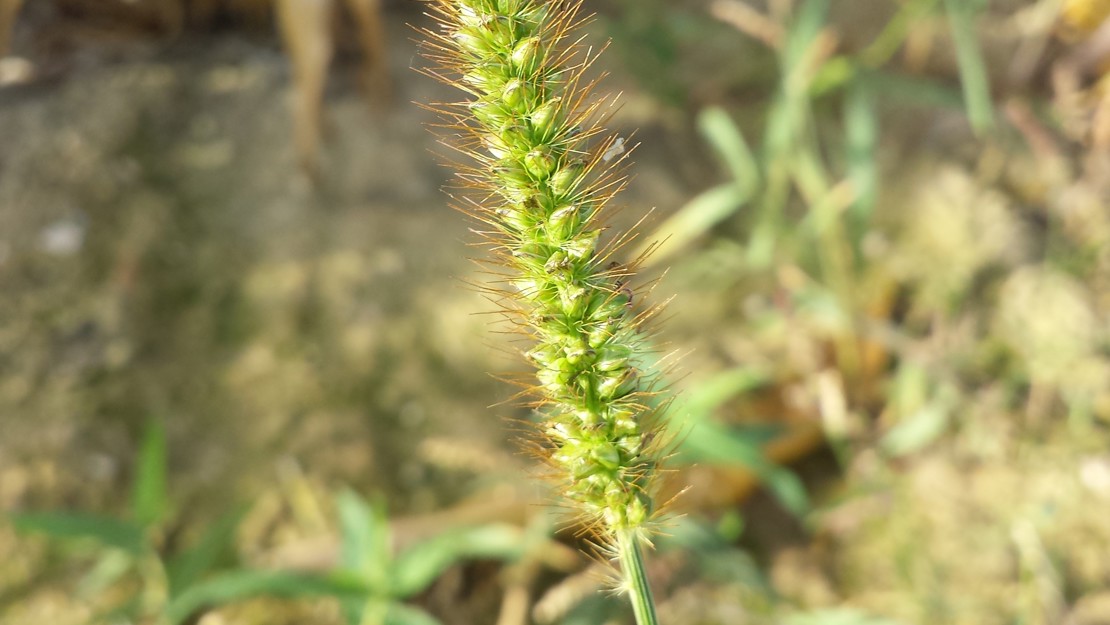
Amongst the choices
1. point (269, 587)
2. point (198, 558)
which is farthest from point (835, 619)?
point (198, 558)

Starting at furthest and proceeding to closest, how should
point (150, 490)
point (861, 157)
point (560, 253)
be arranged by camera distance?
point (861, 157), point (150, 490), point (560, 253)

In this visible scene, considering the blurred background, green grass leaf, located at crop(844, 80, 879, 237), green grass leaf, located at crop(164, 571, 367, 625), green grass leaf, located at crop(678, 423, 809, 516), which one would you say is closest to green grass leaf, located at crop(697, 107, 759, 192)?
the blurred background

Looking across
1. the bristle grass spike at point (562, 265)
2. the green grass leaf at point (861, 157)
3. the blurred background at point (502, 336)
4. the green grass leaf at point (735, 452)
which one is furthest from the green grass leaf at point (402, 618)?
the green grass leaf at point (861, 157)

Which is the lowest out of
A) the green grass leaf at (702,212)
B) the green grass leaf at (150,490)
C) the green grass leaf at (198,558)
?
the green grass leaf at (198,558)

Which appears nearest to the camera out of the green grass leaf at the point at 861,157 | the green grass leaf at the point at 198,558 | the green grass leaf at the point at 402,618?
the green grass leaf at the point at 402,618

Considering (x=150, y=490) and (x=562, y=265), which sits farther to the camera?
(x=150, y=490)

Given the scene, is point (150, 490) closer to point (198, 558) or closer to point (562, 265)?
point (198, 558)

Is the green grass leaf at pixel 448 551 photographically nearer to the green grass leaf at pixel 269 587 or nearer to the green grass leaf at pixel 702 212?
the green grass leaf at pixel 269 587
